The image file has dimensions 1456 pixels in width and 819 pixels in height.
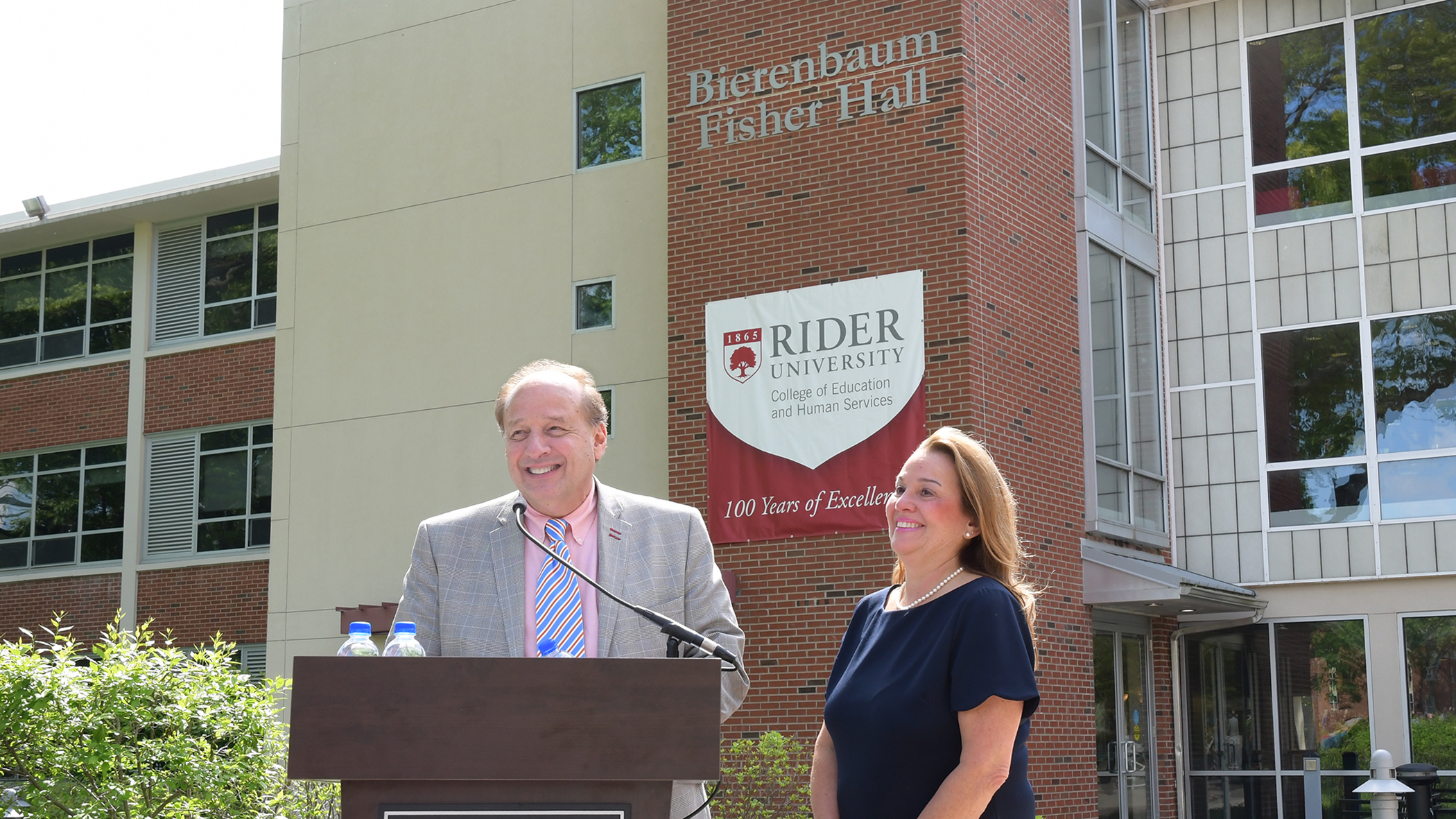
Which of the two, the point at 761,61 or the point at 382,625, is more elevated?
the point at 761,61

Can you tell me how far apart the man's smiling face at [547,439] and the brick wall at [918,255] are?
931 cm

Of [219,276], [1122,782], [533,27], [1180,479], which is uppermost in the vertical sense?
[533,27]

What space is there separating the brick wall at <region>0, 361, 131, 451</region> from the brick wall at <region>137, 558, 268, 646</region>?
251 cm

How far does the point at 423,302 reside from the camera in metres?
16.9

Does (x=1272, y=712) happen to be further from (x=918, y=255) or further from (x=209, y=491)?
(x=209, y=491)

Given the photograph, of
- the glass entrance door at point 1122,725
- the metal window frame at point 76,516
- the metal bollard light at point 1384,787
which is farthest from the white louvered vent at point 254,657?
the metal bollard light at point 1384,787

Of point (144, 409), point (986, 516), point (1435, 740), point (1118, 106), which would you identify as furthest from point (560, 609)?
point (144, 409)

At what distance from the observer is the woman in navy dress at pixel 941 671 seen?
332 cm

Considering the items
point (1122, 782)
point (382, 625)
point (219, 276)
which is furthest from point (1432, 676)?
point (219, 276)

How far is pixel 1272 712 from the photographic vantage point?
15.6 metres

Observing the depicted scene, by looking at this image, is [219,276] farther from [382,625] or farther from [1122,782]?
[1122,782]

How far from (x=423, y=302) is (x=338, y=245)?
1.61 m

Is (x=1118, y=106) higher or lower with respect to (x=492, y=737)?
higher

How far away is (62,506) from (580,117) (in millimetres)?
11070
